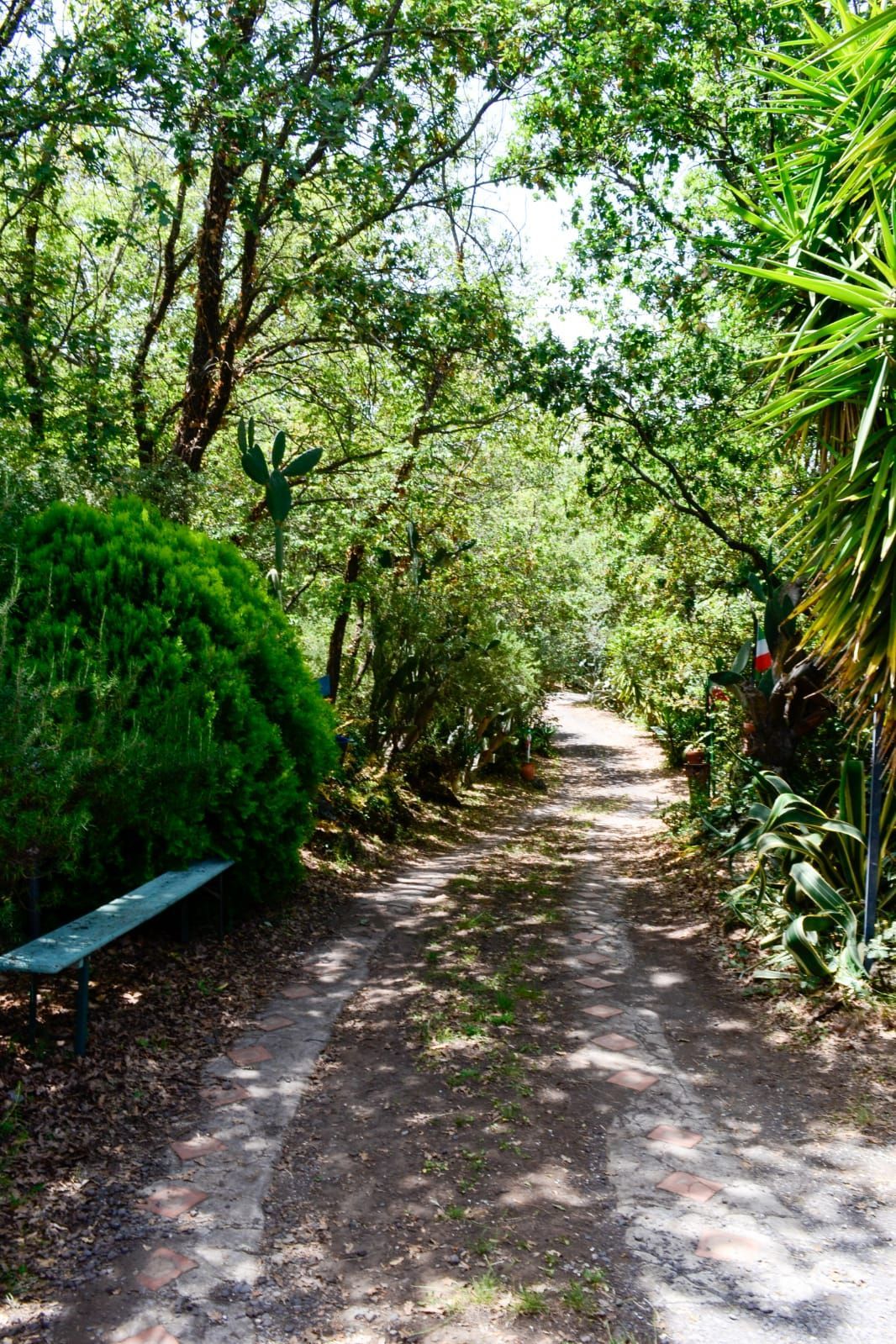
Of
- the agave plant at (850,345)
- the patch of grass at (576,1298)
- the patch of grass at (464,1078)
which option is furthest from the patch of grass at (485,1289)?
the agave plant at (850,345)

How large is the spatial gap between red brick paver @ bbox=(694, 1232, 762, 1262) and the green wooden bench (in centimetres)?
239

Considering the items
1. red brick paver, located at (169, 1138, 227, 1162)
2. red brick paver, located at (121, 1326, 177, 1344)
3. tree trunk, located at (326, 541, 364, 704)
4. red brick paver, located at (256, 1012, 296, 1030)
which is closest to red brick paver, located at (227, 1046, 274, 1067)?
red brick paver, located at (256, 1012, 296, 1030)

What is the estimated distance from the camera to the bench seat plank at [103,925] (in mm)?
3549

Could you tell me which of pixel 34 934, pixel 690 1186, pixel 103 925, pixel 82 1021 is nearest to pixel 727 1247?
pixel 690 1186

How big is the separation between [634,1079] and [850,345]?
3286 mm

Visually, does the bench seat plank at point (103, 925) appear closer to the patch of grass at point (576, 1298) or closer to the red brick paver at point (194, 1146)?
the red brick paver at point (194, 1146)

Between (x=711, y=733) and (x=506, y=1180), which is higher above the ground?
(x=711, y=733)

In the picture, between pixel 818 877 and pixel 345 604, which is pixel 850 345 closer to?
pixel 818 877

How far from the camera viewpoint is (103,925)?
408 cm

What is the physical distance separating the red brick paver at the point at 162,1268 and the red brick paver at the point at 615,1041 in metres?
2.35

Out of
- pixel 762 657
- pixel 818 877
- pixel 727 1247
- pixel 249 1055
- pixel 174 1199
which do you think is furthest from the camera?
pixel 762 657

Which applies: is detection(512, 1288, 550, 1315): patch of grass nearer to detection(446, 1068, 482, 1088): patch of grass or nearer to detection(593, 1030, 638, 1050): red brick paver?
detection(446, 1068, 482, 1088): patch of grass

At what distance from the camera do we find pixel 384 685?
424 inches

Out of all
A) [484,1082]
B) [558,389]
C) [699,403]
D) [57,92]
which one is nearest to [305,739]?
[484,1082]
